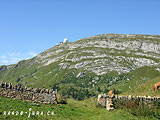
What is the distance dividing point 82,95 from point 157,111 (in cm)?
15669

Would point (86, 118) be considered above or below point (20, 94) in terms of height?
below

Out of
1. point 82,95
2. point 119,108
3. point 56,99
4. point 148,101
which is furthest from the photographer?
point 82,95

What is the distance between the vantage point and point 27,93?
1019 inches

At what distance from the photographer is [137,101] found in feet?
73.2

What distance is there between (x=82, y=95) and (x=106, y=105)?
499 ft

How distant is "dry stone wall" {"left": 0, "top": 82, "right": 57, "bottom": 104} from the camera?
79.9ft

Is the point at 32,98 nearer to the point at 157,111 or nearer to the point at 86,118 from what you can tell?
the point at 86,118

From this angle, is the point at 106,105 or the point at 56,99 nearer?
the point at 106,105

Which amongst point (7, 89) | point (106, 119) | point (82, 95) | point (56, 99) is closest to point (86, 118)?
point (106, 119)

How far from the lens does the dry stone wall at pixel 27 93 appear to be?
959 inches

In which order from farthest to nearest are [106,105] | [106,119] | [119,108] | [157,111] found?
[106,105] < [119,108] < [157,111] < [106,119]

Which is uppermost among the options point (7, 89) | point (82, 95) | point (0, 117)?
point (7, 89)

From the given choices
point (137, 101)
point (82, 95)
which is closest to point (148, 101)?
point (137, 101)

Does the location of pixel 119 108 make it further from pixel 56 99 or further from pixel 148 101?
pixel 56 99
